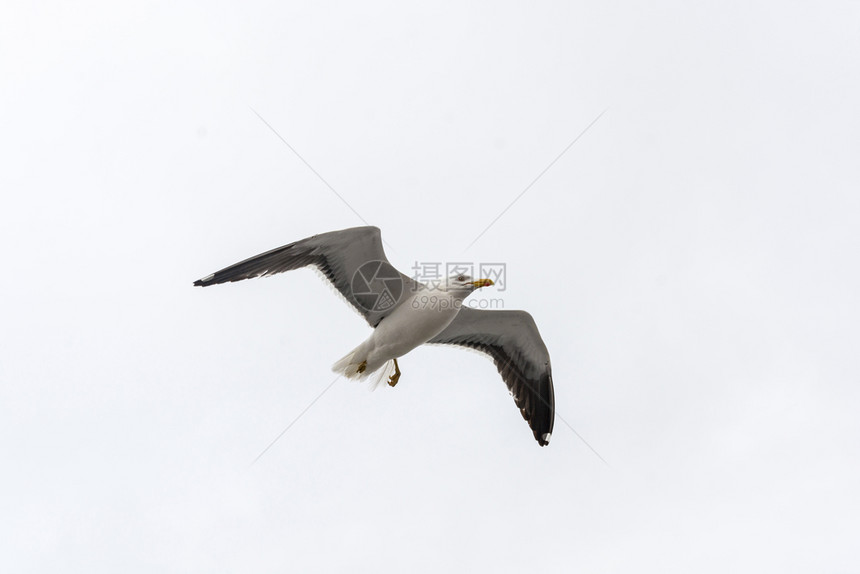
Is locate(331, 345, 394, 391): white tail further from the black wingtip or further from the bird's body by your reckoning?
the black wingtip

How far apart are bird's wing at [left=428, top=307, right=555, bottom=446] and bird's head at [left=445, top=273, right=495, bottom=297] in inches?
34.1

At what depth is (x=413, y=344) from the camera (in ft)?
35.5

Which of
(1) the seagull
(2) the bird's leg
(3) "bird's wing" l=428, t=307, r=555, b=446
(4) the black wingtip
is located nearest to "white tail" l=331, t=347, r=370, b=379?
(1) the seagull

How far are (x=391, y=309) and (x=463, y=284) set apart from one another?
108cm

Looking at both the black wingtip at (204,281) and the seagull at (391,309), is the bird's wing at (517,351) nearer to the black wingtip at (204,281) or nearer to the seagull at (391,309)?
the seagull at (391,309)

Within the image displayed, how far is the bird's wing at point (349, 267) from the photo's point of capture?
10375 mm

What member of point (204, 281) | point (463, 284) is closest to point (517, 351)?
point (463, 284)

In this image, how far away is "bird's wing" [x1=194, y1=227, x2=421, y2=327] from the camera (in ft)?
34.0

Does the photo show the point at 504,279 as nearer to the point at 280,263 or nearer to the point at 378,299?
the point at 378,299

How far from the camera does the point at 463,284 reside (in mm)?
10609

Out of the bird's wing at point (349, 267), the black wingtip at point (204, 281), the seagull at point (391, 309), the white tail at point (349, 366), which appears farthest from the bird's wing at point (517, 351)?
the black wingtip at point (204, 281)

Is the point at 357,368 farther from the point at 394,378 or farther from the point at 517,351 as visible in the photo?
the point at 517,351

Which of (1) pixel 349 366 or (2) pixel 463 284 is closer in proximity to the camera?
(2) pixel 463 284

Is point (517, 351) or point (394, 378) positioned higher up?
point (517, 351)
